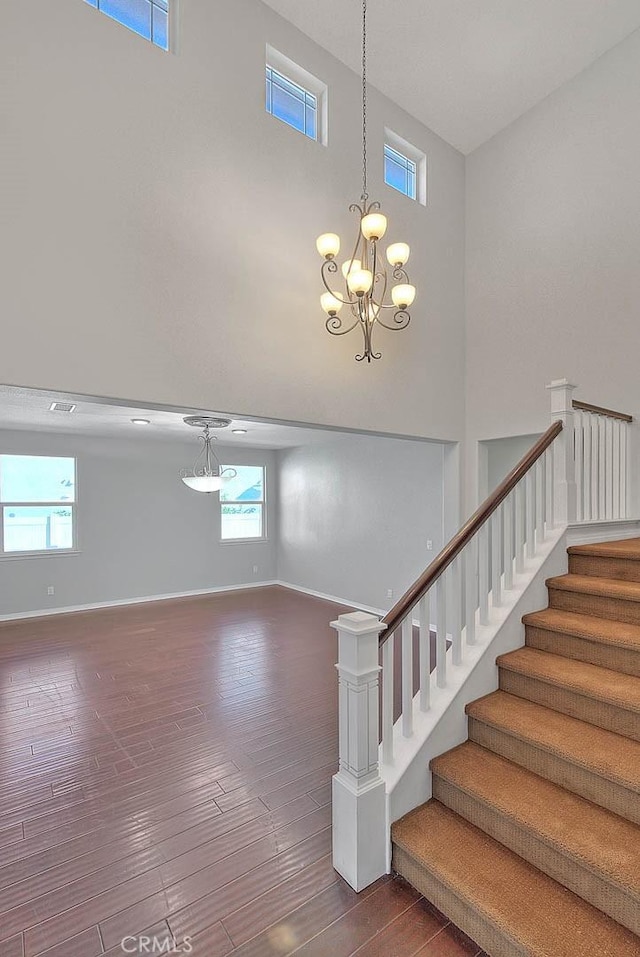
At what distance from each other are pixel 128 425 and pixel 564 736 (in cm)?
560

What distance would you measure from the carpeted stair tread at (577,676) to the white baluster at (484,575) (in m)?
0.23

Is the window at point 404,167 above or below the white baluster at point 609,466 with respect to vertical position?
above

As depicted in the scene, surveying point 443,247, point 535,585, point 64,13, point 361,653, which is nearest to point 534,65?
point 443,247

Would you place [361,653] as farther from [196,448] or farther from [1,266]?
[196,448]

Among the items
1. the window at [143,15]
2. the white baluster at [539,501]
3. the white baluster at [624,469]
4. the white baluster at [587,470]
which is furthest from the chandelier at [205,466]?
the white baluster at [624,469]

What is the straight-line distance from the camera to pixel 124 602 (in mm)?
7141

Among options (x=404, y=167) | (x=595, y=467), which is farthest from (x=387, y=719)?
(x=404, y=167)

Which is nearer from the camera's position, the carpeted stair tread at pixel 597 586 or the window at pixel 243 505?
the carpeted stair tread at pixel 597 586

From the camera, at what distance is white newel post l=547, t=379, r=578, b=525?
3.07 metres

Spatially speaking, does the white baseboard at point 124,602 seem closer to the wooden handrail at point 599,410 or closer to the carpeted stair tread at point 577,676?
the carpeted stair tread at point 577,676

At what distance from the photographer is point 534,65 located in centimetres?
423

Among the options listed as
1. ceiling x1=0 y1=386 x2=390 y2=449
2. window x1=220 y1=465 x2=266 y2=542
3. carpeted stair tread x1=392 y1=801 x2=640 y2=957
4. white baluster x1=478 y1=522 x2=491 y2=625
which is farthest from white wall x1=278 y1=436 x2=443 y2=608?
carpeted stair tread x1=392 y1=801 x2=640 y2=957

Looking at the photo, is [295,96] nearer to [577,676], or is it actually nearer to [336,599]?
[577,676]

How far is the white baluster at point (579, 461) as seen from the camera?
3.24 m
